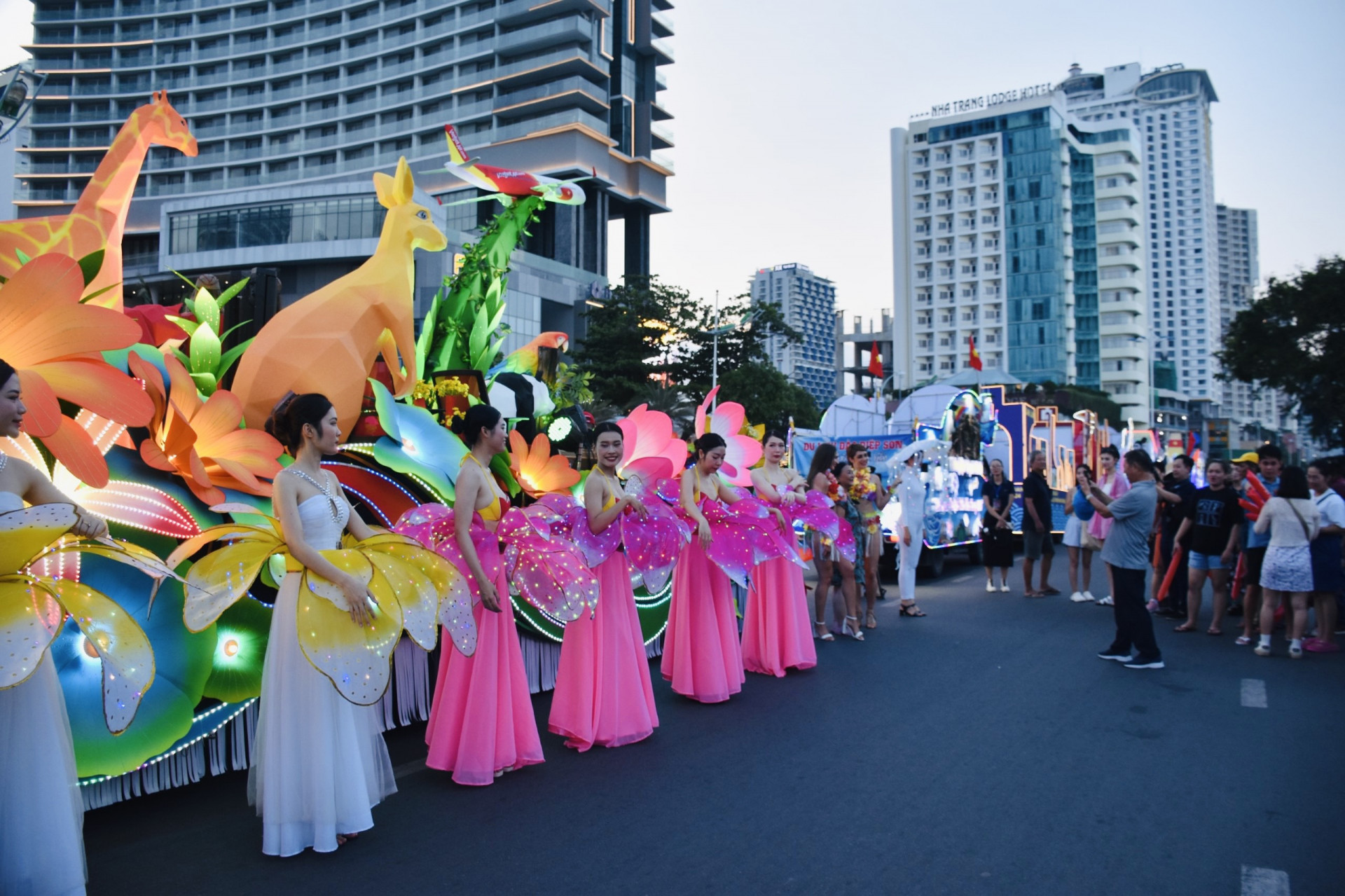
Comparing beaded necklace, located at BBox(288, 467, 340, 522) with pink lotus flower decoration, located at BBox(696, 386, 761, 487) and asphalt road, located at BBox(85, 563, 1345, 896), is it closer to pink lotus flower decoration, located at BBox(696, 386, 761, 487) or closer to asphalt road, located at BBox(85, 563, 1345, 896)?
asphalt road, located at BBox(85, 563, 1345, 896)

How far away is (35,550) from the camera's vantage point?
2643 mm

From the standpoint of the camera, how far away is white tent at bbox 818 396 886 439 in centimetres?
1655

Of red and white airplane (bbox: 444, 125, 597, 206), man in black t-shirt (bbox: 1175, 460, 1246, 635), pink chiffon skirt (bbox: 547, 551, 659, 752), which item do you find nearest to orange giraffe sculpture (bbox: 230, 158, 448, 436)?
red and white airplane (bbox: 444, 125, 597, 206)

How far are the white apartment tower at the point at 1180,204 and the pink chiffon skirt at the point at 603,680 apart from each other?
120017mm

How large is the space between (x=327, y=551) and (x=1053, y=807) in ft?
10.5

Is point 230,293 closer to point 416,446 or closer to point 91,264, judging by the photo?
point 416,446

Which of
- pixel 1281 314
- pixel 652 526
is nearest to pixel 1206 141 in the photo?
pixel 1281 314

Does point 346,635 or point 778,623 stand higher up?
point 346,635

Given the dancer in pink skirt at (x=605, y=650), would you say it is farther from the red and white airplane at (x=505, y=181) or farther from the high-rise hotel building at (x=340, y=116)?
the high-rise hotel building at (x=340, y=116)

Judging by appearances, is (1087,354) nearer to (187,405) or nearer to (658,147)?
(658,147)

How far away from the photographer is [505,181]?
7.33 m

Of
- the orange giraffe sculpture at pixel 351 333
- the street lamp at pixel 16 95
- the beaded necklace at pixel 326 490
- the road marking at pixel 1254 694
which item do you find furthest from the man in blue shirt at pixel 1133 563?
the street lamp at pixel 16 95

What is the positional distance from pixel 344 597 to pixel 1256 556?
8.02m

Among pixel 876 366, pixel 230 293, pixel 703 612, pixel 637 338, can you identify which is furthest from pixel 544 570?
pixel 637 338
